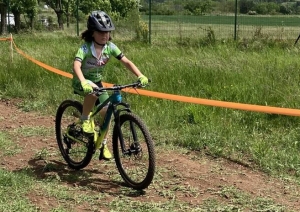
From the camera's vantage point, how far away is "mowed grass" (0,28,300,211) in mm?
5414

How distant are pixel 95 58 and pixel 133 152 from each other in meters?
1.04

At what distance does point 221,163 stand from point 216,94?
2525 millimetres

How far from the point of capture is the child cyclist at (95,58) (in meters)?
4.68

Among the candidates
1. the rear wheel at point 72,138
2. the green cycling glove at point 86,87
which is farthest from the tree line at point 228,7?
the green cycling glove at point 86,87

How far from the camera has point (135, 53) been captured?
11820 mm

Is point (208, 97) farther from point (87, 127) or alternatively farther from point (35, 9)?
point (35, 9)

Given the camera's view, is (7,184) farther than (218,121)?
No

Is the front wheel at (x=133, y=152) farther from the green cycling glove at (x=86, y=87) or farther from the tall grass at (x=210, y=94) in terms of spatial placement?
the tall grass at (x=210, y=94)

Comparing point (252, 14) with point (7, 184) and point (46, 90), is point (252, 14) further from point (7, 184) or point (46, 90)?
point (7, 184)

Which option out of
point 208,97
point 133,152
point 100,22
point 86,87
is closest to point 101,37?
point 100,22

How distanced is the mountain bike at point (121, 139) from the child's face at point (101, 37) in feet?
1.69

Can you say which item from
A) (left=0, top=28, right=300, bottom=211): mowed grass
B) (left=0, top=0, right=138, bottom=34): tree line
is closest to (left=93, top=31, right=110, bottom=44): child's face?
(left=0, top=28, right=300, bottom=211): mowed grass

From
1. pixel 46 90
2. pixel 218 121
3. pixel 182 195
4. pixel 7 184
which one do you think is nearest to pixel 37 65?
pixel 46 90

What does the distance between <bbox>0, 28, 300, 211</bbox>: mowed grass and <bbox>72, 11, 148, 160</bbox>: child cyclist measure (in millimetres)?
858
